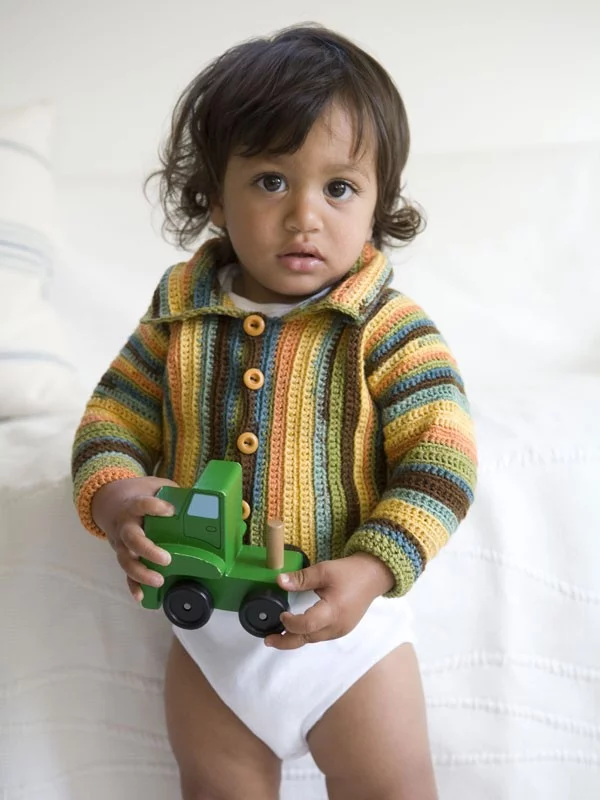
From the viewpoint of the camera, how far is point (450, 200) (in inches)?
49.1

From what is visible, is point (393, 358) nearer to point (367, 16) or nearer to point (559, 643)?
point (559, 643)

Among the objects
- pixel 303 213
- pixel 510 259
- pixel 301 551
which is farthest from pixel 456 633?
pixel 510 259

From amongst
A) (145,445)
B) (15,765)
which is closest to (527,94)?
(145,445)

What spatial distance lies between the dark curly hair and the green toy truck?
0.96ft

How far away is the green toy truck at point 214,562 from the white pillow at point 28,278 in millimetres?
539

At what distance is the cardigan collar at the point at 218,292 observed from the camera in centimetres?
69

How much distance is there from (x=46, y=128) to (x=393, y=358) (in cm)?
76

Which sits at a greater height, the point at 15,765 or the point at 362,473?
the point at 362,473

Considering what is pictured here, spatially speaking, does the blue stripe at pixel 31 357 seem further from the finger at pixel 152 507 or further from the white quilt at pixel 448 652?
the finger at pixel 152 507

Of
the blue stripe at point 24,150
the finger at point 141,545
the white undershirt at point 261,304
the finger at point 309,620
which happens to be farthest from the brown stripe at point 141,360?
the blue stripe at point 24,150

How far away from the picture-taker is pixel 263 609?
22.5 inches

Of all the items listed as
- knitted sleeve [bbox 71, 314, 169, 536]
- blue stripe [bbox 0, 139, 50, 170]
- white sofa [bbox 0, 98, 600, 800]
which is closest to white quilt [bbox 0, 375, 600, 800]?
white sofa [bbox 0, 98, 600, 800]

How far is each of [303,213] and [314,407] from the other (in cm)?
17

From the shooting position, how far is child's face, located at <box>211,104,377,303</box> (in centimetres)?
67
